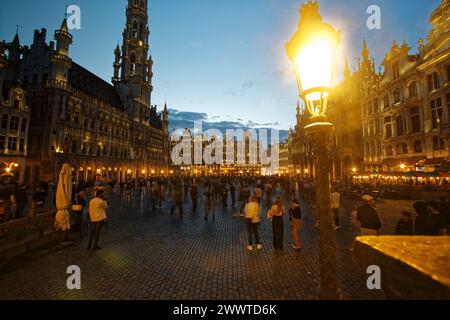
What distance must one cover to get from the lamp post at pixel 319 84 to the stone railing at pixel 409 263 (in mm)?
994

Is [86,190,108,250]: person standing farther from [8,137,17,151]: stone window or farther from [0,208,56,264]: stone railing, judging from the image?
[8,137,17,151]: stone window

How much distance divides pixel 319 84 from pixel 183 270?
5.48 meters

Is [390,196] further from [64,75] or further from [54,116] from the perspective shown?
[64,75]

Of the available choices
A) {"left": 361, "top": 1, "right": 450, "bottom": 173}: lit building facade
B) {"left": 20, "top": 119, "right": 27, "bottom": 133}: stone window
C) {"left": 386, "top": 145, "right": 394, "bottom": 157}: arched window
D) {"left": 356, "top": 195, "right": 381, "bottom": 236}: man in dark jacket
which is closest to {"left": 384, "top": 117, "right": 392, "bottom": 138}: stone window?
{"left": 361, "top": 1, "right": 450, "bottom": 173}: lit building facade

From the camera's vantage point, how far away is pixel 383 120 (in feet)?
104

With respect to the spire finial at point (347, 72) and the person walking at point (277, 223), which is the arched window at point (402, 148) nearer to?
the spire finial at point (347, 72)

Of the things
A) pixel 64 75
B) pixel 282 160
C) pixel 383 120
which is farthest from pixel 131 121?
pixel 282 160

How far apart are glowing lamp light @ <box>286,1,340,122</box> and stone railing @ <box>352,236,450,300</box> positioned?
1.83 meters

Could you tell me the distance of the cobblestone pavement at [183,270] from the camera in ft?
15.0

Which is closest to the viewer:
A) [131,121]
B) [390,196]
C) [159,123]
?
[390,196]

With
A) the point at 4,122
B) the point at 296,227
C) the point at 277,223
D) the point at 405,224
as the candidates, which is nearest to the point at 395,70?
the point at 405,224

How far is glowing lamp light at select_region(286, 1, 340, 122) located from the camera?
9.27 ft

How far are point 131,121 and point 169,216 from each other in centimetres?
5110

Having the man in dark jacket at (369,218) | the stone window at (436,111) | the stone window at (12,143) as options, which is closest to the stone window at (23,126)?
the stone window at (12,143)
